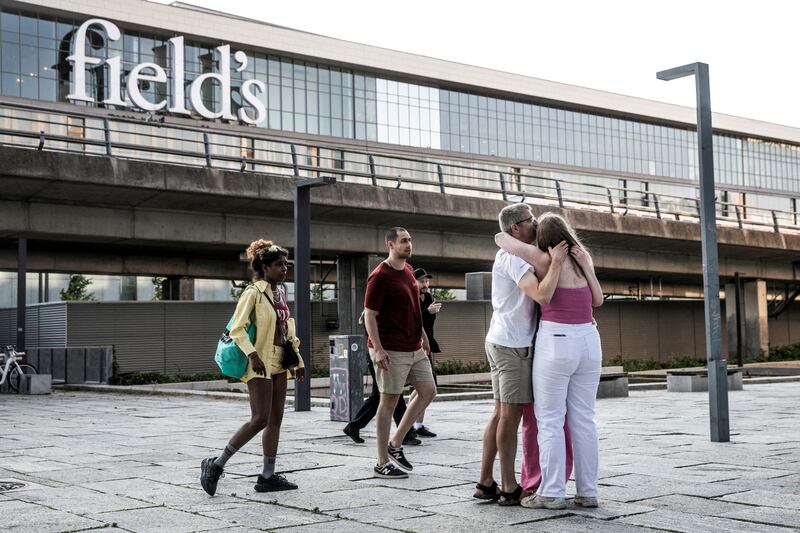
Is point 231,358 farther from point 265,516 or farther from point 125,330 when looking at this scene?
point 125,330

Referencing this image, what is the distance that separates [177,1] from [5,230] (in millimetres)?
40421

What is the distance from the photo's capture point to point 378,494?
658 centimetres

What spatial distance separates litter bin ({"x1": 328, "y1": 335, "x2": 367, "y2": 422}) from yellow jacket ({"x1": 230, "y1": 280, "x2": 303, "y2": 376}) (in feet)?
16.7

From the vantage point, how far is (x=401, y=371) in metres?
7.57

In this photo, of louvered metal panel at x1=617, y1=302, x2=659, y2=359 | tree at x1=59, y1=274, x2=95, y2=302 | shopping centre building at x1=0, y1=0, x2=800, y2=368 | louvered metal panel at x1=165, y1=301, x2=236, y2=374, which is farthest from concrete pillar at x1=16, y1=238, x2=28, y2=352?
tree at x1=59, y1=274, x2=95, y2=302

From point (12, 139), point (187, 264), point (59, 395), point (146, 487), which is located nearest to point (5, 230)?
point (59, 395)

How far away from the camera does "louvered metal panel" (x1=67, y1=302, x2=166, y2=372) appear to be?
A: 1040 inches

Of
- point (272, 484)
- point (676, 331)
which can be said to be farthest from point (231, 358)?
point (676, 331)

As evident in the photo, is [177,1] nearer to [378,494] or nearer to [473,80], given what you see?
[473,80]

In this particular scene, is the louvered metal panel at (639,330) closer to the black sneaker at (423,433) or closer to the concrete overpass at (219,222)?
the concrete overpass at (219,222)

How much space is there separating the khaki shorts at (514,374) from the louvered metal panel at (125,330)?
22.2 meters

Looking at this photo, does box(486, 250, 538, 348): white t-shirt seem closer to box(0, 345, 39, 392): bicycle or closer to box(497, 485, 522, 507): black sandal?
box(497, 485, 522, 507): black sandal

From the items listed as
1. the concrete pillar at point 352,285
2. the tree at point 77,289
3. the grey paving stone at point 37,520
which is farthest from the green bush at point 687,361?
the tree at point 77,289

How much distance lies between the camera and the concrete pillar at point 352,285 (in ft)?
93.6
